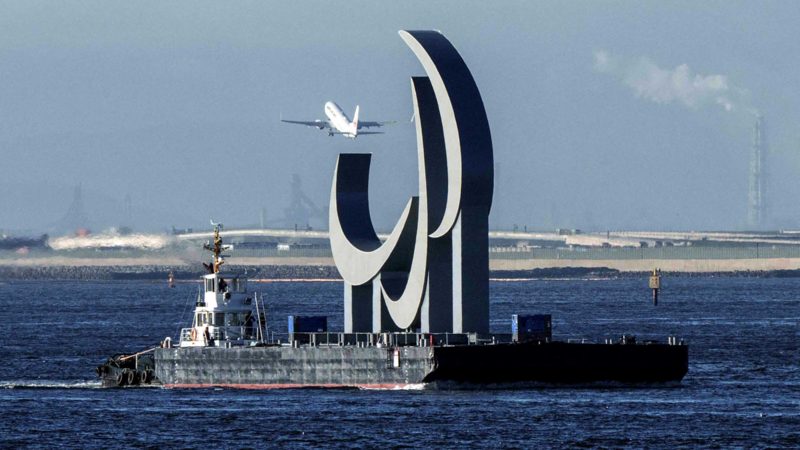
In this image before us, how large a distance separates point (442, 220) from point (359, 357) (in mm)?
8437

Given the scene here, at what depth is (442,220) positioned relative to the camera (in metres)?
110

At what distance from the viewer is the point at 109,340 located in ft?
522

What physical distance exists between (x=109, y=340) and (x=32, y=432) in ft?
215

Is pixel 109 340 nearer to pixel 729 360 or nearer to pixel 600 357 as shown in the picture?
pixel 729 360

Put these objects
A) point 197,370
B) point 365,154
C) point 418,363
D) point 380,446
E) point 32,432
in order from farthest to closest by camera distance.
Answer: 1. point 365,154
2. point 197,370
3. point 418,363
4. point 32,432
5. point 380,446

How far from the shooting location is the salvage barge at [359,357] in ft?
341

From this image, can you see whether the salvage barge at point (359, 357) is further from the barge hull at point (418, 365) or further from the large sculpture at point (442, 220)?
the large sculpture at point (442, 220)

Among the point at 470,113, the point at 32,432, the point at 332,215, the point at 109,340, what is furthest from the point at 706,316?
the point at 32,432

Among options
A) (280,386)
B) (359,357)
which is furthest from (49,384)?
(359,357)

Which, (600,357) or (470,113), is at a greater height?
(470,113)

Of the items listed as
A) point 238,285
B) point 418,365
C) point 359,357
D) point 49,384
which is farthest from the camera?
point 49,384

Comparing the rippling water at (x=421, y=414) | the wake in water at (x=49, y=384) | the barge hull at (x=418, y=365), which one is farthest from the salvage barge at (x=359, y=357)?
the wake in water at (x=49, y=384)

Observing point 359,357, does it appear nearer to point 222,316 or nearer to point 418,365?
point 418,365

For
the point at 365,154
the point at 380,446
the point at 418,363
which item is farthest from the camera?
the point at 365,154
